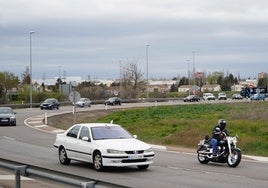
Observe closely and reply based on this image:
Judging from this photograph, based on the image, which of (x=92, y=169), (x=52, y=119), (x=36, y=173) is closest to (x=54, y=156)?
(x=92, y=169)

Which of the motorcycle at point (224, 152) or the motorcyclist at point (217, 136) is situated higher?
the motorcyclist at point (217, 136)

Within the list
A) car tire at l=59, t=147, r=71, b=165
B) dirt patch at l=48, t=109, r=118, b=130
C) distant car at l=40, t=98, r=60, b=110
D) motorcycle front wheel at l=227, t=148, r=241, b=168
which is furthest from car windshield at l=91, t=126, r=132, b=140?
distant car at l=40, t=98, r=60, b=110

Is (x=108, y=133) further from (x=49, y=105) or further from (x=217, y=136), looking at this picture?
(x=49, y=105)

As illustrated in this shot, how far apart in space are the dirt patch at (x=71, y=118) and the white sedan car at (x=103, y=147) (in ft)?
89.2

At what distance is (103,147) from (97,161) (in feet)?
2.10

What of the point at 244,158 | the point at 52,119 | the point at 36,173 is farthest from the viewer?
the point at 52,119

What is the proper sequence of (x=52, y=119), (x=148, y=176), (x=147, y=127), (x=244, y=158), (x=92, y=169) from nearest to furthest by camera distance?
1. (x=148, y=176)
2. (x=92, y=169)
3. (x=244, y=158)
4. (x=147, y=127)
5. (x=52, y=119)

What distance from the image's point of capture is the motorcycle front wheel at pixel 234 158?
19.5 meters

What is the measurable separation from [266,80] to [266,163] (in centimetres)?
13456

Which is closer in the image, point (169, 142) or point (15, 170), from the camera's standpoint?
point (15, 170)

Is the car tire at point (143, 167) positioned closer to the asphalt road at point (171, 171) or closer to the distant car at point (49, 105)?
the asphalt road at point (171, 171)

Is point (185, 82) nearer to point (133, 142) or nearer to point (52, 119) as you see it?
point (52, 119)

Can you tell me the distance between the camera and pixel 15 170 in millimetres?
9219

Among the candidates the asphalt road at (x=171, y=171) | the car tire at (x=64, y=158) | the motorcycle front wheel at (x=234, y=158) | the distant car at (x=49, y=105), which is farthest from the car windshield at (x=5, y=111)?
the motorcycle front wheel at (x=234, y=158)
